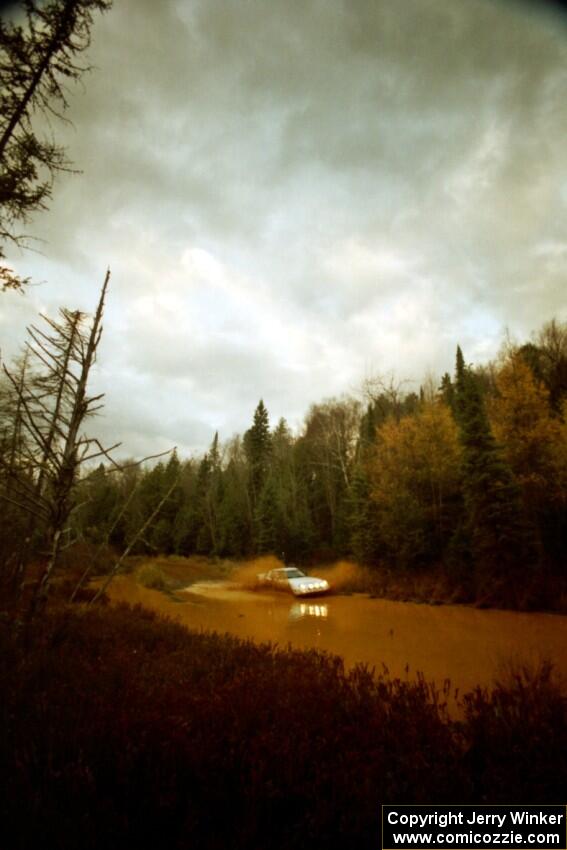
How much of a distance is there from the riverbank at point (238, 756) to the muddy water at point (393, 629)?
178 centimetres

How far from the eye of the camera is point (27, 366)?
14.4 meters

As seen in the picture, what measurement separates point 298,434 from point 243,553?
826 inches

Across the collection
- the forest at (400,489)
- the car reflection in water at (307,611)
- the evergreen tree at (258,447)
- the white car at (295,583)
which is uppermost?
the evergreen tree at (258,447)

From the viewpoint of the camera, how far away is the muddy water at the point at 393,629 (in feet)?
26.9

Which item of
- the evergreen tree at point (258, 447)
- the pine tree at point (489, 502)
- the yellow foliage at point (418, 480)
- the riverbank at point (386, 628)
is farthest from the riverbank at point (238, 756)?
the evergreen tree at point (258, 447)

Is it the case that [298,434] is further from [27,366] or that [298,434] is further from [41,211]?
[41,211]

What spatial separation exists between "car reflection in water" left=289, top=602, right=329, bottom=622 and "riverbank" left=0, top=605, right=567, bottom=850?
35.8ft

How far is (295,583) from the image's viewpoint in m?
20.5

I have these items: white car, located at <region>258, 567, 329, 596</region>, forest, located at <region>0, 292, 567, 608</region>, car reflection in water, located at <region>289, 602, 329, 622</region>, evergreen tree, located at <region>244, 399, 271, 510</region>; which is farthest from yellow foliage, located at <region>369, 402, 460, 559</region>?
evergreen tree, located at <region>244, 399, 271, 510</region>

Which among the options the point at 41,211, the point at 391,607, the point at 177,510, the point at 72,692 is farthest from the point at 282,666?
the point at 177,510

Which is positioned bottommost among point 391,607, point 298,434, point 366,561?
point 391,607

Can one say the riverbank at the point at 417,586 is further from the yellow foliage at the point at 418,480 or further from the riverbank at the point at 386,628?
the yellow foliage at the point at 418,480

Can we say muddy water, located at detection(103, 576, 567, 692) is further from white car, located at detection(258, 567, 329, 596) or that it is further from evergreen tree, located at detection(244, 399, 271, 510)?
evergreen tree, located at detection(244, 399, 271, 510)

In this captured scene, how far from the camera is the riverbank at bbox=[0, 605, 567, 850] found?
7.63ft
